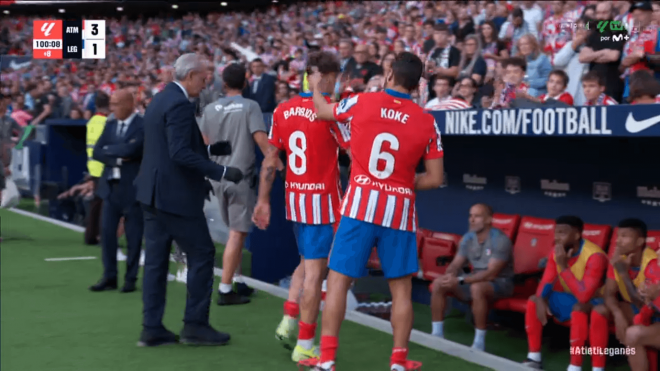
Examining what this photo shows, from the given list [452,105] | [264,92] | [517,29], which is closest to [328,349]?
[452,105]

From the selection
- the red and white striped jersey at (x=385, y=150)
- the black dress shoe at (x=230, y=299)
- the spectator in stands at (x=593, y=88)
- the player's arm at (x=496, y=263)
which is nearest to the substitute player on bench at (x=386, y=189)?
the red and white striped jersey at (x=385, y=150)

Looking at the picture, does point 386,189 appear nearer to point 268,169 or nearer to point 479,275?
point 268,169

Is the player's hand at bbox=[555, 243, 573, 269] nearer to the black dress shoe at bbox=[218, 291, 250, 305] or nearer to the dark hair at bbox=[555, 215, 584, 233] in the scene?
the dark hair at bbox=[555, 215, 584, 233]

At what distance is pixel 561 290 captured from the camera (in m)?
5.46

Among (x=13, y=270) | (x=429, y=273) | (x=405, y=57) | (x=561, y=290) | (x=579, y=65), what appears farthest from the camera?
(x=13, y=270)

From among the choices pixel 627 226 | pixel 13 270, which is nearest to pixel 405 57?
pixel 627 226

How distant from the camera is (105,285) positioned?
766 cm

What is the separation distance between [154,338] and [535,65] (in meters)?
4.51

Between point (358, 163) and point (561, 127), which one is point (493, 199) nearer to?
point (561, 127)

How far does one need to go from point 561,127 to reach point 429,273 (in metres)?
2.18

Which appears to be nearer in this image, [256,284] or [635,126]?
[635,126]

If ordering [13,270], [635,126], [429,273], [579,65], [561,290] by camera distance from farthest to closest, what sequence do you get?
[13,270], [579,65], [429,273], [561,290], [635,126]

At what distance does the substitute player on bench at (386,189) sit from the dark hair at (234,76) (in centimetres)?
256

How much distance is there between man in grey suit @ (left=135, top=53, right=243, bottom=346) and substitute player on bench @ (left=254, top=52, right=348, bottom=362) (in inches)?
14.9
